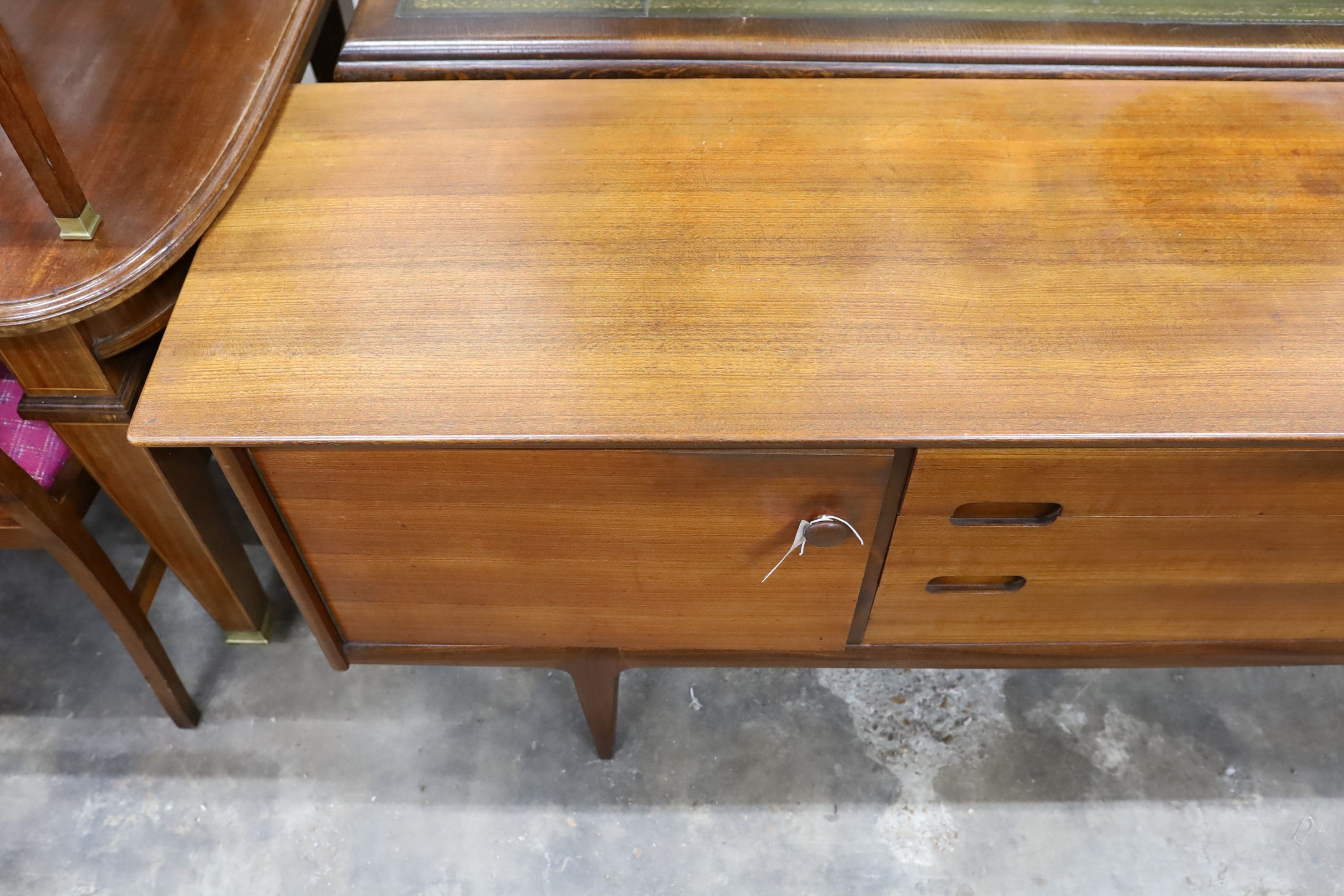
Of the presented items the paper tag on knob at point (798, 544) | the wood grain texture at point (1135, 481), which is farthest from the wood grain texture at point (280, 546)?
the wood grain texture at point (1135, 481)

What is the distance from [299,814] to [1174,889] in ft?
3.52

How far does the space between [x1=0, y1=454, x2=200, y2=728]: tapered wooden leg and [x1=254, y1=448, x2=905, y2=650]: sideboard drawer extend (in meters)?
0.31

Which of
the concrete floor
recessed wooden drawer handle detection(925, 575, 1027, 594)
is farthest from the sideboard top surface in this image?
the concrete floor

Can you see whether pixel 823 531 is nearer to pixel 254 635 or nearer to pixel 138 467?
pixel 138 467

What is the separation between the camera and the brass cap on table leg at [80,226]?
854 mm

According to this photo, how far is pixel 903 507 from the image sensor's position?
84 cm

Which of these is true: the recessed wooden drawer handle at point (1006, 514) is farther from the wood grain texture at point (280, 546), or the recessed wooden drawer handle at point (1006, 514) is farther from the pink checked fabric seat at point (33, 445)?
the pink checked fabric seat at point (33, 445)

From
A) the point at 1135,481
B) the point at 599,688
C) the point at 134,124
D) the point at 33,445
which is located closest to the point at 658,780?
the point at 599,688

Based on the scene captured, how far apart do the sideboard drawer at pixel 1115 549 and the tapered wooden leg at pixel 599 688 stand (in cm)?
28

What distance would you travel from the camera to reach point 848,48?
3.60 feet

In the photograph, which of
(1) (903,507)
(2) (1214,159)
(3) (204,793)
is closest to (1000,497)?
(1) (903,507)

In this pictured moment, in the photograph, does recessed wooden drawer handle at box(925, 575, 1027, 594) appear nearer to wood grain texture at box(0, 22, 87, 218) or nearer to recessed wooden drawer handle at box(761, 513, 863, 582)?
recessed wooden drawer handle at box(761, 513, 863, 582)

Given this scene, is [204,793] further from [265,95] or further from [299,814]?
[265,95]

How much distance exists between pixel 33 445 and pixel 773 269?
2.68 ft
